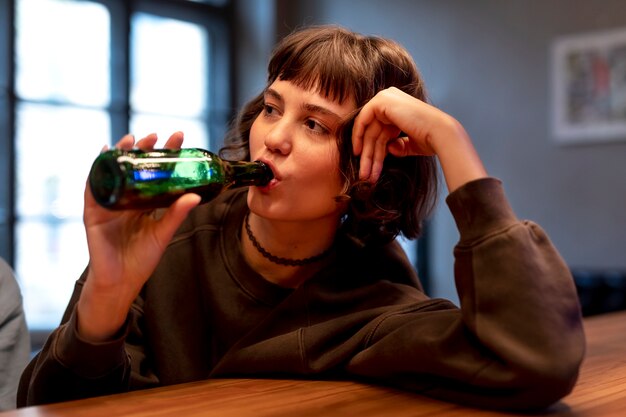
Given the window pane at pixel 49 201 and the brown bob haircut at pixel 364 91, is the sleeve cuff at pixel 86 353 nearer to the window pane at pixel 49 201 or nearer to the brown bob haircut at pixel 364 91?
the brown bob haircut at pixel 364 91

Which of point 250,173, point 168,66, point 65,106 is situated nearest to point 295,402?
point 250,173

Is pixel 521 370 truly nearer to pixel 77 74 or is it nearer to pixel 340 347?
pixel 340 347

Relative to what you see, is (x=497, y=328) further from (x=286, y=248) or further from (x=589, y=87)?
(x=589, y=87)

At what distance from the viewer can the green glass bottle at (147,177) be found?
2.58ft

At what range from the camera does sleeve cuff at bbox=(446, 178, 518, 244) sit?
32.5 inches

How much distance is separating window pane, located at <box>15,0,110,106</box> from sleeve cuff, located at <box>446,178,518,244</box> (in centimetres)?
351

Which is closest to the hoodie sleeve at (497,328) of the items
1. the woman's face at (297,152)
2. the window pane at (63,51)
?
the woman's face at (297,152)

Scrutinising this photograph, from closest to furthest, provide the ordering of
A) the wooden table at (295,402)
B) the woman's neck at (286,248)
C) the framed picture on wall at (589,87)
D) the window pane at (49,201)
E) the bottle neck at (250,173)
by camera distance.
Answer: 1. the wooden table at (295,402)
2. the bottle neck at (250,173)
3. the woman's neck at (286,248)
4. the framed picture on wall at (589,87)
5. the window pane at (49,201)

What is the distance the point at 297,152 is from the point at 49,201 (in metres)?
3.29

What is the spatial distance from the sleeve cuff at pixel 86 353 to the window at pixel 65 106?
3201 millimetres

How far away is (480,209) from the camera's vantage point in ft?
2.72

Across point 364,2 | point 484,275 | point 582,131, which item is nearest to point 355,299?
point 484,275

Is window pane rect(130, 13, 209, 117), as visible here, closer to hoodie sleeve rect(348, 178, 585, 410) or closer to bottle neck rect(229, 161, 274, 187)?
bottle neck rect(229, 161, 274, 187)

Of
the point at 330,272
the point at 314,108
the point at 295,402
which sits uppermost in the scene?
the point at 314,108
